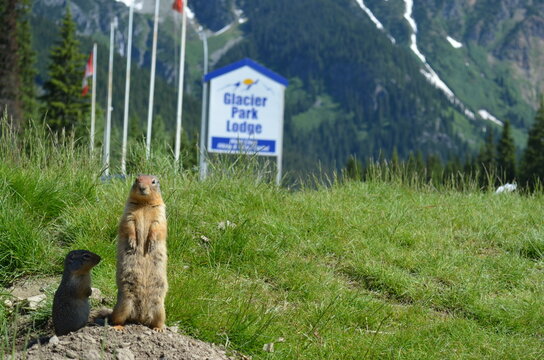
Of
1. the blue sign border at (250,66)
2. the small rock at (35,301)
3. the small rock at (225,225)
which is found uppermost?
the blue sign border at (250,66)

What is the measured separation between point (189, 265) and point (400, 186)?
4296mm

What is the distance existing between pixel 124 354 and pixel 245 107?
481 inches

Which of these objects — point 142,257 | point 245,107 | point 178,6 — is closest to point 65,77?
point 178,6

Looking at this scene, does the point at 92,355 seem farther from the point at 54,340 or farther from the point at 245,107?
the point at 245,107

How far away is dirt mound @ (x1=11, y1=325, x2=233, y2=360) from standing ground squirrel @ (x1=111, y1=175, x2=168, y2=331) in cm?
11

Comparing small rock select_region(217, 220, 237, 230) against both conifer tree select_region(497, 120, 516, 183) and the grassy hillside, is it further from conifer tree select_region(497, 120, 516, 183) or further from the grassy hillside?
conifer tree select_region(497, 120, 516, 183)

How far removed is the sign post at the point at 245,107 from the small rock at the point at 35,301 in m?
10.4

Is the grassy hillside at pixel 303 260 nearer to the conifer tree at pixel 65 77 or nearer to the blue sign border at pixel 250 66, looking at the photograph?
the blue sign border at pixel 250 66

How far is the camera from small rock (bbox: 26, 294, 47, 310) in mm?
5179

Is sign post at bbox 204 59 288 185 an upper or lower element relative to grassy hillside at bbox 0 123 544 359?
upper

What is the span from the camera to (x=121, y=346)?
4309mm

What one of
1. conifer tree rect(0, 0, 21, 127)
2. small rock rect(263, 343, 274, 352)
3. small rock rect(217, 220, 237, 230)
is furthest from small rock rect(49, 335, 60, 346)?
conifer tree rect(0, 0, 21, 127)

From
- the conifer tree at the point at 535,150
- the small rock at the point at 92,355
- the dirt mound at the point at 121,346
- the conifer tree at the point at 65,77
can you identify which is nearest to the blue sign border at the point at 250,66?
the dirt mound at the point at 121,346

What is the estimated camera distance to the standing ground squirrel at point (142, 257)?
4.41 metres
